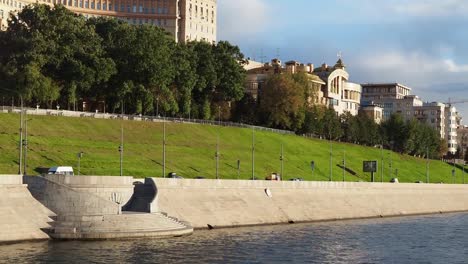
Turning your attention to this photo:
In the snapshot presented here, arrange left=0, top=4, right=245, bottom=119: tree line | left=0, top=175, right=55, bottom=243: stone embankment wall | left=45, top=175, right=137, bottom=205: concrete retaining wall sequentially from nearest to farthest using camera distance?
left=0, top=175, right=55, bottom=243: stone embankment wall < left=45, top=175, right=137, bottom=205: concrete retaining wall < left=0, top=4, right=245, bottom=119: tree line

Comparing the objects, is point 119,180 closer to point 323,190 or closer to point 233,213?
point 233,213

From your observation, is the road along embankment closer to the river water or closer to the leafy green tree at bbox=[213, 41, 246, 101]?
the river water

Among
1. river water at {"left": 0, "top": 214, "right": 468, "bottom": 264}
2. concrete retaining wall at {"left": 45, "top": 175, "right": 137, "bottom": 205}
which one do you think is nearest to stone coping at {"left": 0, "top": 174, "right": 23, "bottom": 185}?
concrete retaining wall at {"left": 45, "top": 175, "right": 137, "bottom": 205}

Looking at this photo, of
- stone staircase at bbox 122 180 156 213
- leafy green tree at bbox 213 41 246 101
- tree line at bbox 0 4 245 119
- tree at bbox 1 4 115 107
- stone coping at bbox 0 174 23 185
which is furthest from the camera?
leafy green tree at bbox 213 41 246 101

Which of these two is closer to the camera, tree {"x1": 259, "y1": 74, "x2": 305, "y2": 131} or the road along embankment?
the road along embankment

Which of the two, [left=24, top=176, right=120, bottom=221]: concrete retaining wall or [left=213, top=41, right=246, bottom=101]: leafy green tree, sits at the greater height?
[left=213, top=41, right=246, bottom=101]: leafy green tree

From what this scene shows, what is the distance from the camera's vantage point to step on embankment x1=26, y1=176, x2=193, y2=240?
71688mm

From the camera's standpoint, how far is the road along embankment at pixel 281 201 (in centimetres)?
8694

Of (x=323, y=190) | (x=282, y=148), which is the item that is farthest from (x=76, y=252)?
(x=282, y=148)

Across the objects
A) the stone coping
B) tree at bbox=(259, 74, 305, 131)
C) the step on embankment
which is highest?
tree at bbox=(259, 74, 305, 131)

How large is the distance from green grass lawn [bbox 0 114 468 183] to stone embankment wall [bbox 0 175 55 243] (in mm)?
25906

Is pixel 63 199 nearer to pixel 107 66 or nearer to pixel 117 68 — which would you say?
pixel 107 66

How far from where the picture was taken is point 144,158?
409 feet

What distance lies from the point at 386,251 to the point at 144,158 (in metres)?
62.4
